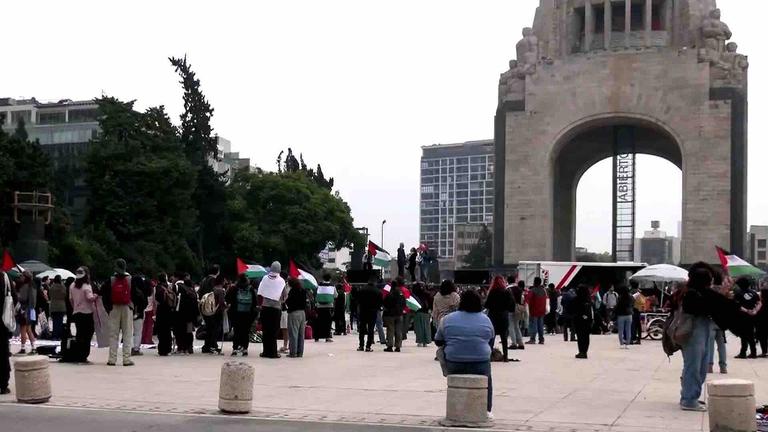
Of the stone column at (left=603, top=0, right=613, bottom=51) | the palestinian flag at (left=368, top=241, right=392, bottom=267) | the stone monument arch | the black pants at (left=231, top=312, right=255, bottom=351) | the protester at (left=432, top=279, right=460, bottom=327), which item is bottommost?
the black pants at (left=231, top=312, right=255, bottom=351)

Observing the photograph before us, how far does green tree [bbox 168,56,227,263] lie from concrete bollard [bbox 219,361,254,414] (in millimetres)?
57764

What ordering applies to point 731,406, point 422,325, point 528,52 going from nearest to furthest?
point 731,406, point 422,325, point 528,52

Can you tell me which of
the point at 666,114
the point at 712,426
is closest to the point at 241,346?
the point at 712,426

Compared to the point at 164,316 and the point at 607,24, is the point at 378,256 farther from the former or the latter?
the point at 607,24

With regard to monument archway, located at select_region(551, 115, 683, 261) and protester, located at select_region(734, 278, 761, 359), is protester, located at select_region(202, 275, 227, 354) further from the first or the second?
monument archway, located at select_region(551, 115, 683, 261)

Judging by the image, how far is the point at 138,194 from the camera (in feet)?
199

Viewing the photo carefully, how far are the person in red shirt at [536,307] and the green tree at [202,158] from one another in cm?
4544

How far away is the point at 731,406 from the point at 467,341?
2722mm

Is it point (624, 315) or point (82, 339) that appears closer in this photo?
point (82, 339)

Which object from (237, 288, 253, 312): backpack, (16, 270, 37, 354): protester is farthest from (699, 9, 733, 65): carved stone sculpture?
(16, 270, 37, 354): protester

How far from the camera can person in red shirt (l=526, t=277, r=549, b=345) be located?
24.9 metres

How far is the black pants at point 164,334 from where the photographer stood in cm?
1916

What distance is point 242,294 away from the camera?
19047 millimetres

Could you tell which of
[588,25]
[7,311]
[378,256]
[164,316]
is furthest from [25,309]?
[588,25]
